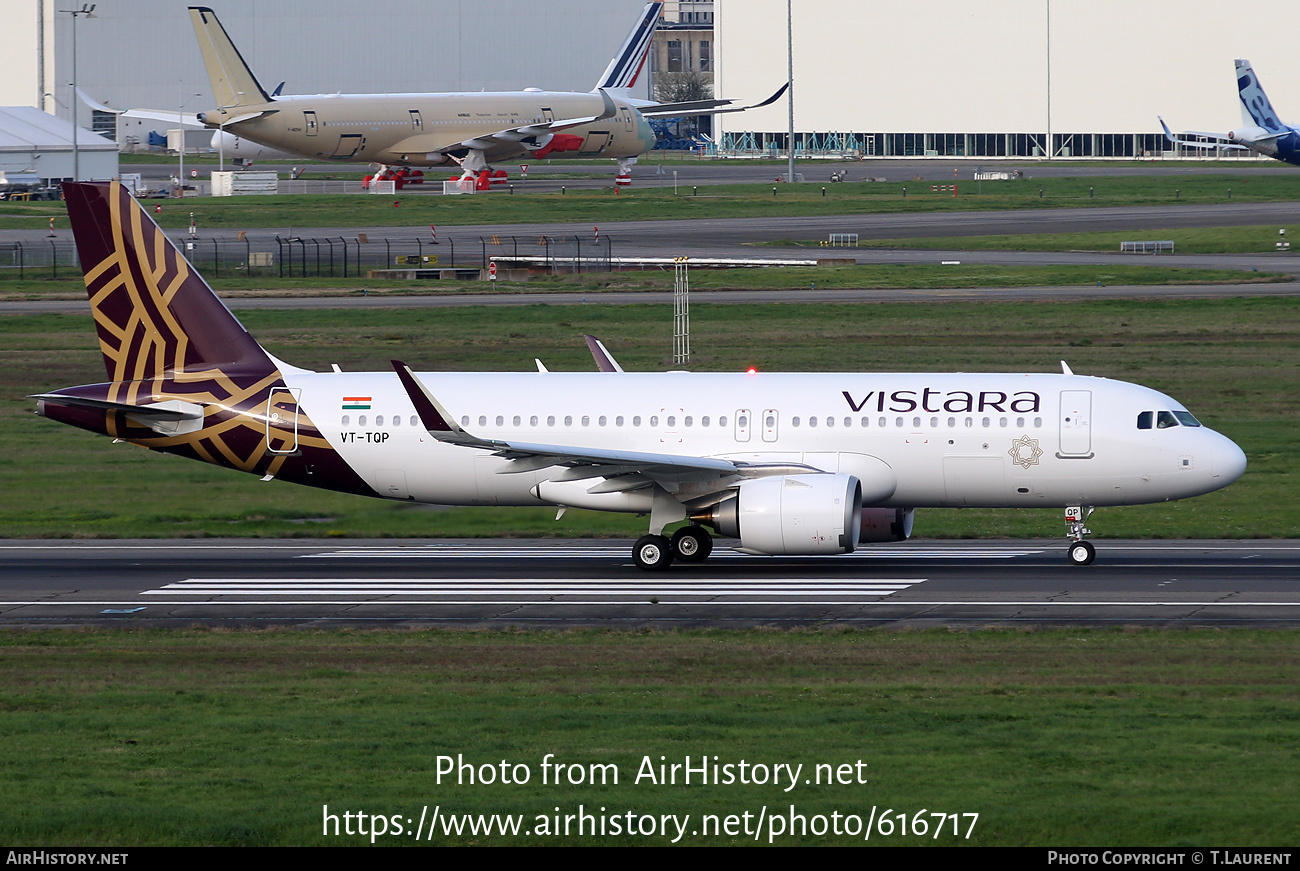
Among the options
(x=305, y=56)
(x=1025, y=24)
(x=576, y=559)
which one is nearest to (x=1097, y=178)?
(x=1025, y=24)

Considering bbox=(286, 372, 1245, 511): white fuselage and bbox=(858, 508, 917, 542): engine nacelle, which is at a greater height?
bbox=(286, 372, 1245, 511): white fuselage

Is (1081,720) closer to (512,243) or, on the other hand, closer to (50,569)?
(50,569)

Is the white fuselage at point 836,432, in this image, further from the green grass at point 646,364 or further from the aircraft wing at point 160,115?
the aircraft wing at point 160,115

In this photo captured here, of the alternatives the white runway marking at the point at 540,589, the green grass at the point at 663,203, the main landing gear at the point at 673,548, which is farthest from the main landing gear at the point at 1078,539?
the green grass at the point at 663,203

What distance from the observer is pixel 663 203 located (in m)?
118

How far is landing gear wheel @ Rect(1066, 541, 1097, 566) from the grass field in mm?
74527

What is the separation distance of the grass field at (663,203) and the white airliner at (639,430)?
70517 millimetres

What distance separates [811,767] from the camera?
18.4 m

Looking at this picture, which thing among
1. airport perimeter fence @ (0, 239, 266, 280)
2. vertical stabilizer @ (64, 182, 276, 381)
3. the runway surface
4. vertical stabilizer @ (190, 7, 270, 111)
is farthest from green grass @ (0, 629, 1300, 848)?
vertical stabilizer @ (190, 7, 270, 111)

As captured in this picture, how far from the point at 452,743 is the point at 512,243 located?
77.0 meters

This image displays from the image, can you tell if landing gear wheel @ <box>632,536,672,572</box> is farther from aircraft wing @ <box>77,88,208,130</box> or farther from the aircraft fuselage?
aircraft wing @ <box>77,88,208,130</box>

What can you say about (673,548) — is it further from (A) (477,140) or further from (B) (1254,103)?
(B) (1254,103)

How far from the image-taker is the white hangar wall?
167 meters

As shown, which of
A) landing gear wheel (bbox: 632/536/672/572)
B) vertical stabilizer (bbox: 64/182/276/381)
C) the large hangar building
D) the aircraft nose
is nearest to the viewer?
the aircraft nose
